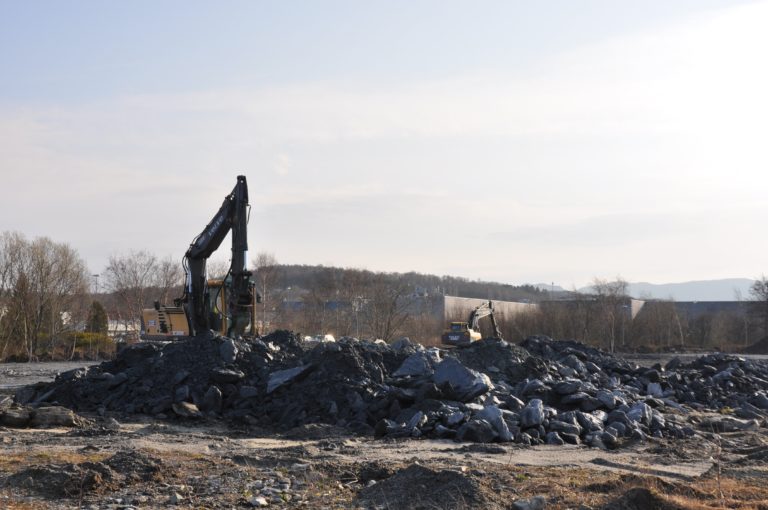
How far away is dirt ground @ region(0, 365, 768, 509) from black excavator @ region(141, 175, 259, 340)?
961cm

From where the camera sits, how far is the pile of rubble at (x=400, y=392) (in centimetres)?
1558

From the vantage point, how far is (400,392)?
1720 cm

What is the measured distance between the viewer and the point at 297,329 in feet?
181

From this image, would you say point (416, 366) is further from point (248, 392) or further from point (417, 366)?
point (248, 392)

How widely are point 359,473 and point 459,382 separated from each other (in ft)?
21.6

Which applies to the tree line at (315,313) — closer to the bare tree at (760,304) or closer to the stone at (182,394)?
the bare tree at (760,304)

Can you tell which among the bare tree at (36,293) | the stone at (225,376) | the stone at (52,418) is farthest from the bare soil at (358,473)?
the bare tree at (36,293)

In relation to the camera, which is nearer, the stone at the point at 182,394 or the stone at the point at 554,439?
the stone at the point at 554,439

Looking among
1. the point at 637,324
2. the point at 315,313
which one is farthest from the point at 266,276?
the point at 637,324

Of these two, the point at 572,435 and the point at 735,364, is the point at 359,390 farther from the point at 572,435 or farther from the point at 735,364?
the point at 735,364

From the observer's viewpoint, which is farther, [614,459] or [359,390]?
[359,390]

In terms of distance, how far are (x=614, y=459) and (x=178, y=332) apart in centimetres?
1657

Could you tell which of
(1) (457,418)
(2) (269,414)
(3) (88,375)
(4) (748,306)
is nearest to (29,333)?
(3) (88,375)

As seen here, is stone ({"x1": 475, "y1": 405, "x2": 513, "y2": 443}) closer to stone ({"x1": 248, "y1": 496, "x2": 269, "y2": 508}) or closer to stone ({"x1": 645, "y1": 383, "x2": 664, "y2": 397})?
stone ({"x1": 248, "y1": 496, "x2": 269, "y2": 508})
